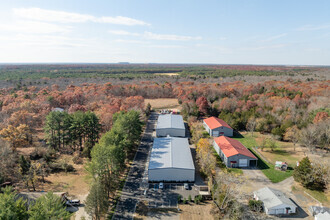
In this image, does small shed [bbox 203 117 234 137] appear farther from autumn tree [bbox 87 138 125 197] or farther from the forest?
autumn tree [bbox 87 138 125 197]

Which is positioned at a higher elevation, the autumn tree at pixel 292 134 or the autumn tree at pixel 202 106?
the autumn tree at pixel 202 106

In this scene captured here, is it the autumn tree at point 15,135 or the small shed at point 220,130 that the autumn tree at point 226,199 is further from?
the autumn tree at point 15,135

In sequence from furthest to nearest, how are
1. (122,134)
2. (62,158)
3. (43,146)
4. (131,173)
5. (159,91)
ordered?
(159,91) < (43,146) < (62,158) < (122,134) < (131,173)

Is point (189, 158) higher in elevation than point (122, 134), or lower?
lower

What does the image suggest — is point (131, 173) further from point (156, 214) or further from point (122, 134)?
point (156, 214)

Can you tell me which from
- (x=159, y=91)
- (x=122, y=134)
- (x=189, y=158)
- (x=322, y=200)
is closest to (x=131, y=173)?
(x=122, y=134)

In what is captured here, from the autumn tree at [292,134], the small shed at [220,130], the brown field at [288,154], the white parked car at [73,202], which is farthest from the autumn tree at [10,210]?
the autumn tree at [292,134]
